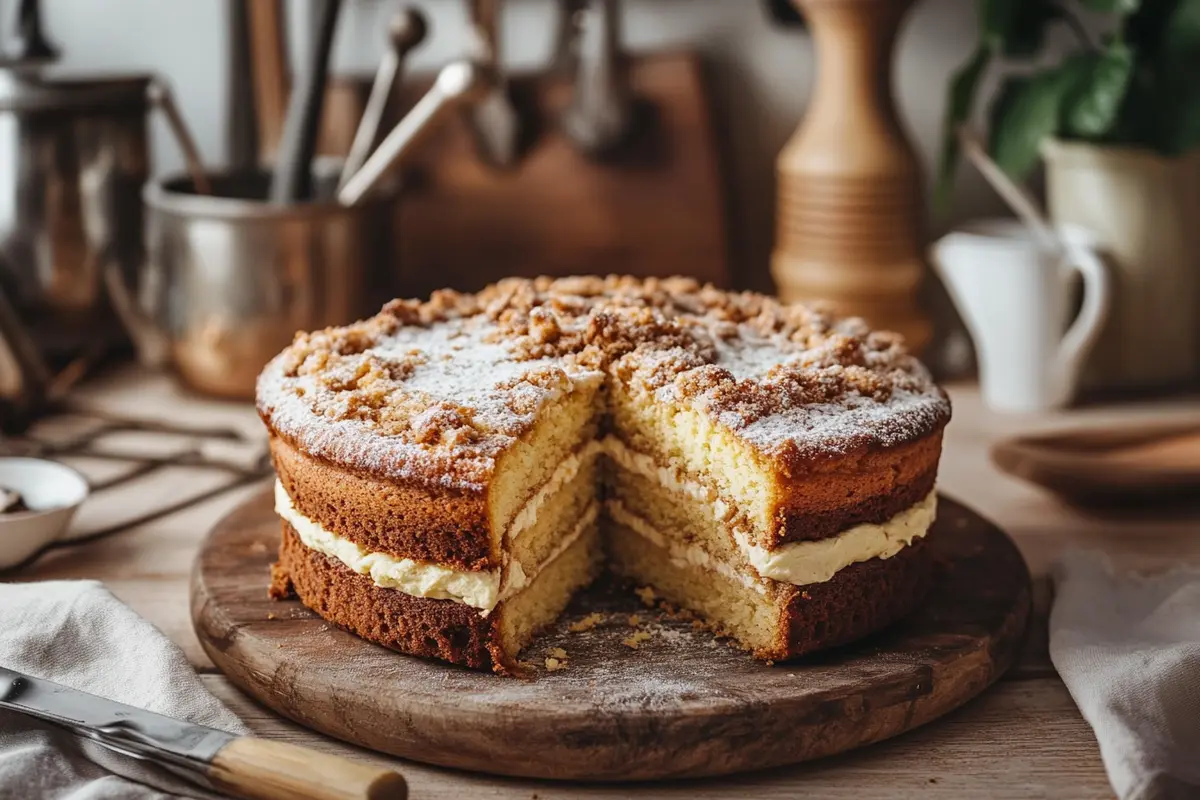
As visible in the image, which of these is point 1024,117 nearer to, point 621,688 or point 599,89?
point 599,89

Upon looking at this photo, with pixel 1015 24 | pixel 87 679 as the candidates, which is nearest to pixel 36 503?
pixel 87 679

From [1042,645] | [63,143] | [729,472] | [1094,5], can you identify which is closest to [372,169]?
[63,143]

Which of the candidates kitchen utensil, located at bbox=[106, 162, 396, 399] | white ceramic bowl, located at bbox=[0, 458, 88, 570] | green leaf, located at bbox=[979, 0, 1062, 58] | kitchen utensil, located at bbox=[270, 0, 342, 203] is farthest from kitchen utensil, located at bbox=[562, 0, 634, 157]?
white ceramic bowl, located at bbox=[0, 458, 88, 570]

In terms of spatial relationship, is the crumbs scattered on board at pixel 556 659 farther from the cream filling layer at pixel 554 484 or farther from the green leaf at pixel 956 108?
the green leaf at pixel 956 108

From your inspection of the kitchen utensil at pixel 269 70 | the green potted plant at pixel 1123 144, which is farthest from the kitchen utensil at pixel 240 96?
the green potted plant at pixel 1123 144

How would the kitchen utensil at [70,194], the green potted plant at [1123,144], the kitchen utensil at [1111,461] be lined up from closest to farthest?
1. the kitchen utensil at [1111,461]
2. the green potted plant at [1123,144]
3. the kitchen utensil at [70,194]

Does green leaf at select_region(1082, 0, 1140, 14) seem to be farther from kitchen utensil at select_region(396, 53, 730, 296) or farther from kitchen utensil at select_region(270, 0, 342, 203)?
kitchen utensil at select_region(270, 0, 342, 203)

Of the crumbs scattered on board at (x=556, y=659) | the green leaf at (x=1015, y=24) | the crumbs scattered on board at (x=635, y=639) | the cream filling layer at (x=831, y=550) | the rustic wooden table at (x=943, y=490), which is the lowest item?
the rustic wooden table at (x=943, y=490)

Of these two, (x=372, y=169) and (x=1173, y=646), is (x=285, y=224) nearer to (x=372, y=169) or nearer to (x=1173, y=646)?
(x=372, y=169)
